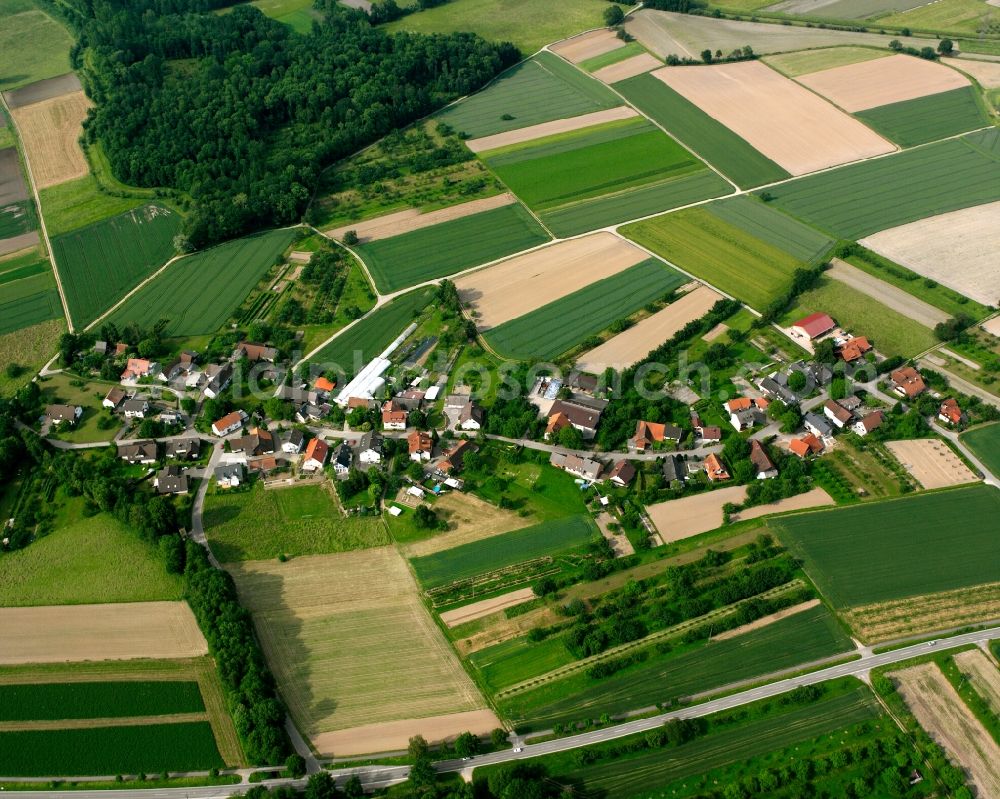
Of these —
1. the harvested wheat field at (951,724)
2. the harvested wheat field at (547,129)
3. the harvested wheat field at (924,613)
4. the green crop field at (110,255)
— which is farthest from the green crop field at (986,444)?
the green crop field at (110,255)

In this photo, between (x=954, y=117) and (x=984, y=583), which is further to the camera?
(x=954, y=117)

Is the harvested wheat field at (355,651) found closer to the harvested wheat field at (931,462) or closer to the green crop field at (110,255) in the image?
the harvested wheat field at (931,462)

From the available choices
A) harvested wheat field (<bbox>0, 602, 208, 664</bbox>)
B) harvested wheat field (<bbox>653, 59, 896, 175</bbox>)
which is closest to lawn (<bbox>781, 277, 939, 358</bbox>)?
harvested wheat field (<bbox>653, 59, 896, 175</bbox>)

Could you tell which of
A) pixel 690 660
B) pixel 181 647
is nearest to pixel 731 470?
pixel 690 660

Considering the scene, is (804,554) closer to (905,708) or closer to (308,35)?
(905,708)

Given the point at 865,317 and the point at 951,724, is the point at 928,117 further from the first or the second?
the point at 951,724

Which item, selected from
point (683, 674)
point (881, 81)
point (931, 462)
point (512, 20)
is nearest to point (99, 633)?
point (683, 674)

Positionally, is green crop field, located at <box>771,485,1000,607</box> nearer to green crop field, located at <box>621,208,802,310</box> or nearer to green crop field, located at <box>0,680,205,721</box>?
green crop field, located at <box>621,208,802,310</box>
